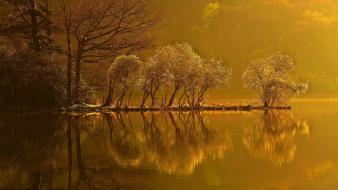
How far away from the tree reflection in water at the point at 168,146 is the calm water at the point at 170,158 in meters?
0.03

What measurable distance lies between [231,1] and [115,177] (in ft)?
557

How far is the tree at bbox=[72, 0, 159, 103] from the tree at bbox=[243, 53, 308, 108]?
14940 mm

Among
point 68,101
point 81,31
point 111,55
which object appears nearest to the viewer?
point 68,101

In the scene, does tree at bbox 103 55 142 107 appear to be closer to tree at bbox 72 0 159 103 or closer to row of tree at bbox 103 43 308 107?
row of tree at bbox 103 43 308 107

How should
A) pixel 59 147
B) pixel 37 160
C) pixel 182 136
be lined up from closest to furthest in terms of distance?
pixel 37 160 → pixel 59 147 → pixel 182 136

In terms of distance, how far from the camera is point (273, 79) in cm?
6153

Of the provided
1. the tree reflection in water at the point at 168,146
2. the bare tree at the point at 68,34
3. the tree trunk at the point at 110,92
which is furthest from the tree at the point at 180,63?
the tree reflection in water at the point at 168,146

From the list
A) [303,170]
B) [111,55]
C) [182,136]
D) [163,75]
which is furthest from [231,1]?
[303,170]

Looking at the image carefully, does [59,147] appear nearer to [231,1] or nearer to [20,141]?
[20,141]

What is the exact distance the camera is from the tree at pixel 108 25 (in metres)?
64.8

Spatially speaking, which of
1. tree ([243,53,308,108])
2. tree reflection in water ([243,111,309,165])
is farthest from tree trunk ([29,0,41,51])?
tree reflection in water ([243,111,309,165])

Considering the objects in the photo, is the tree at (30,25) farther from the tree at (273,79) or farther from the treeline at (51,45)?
the tree at (273,79)

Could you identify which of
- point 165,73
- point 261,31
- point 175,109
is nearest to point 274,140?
point 165,73

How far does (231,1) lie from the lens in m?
183
